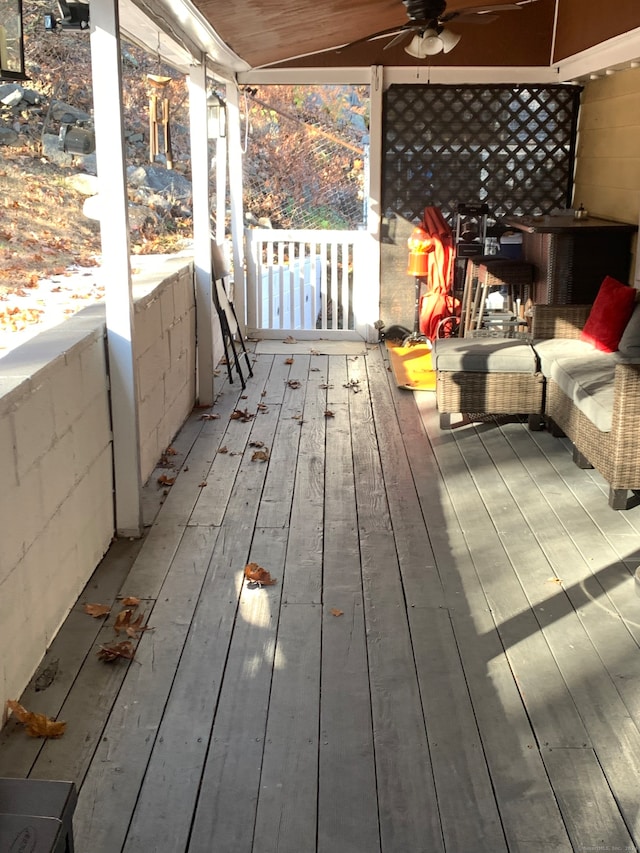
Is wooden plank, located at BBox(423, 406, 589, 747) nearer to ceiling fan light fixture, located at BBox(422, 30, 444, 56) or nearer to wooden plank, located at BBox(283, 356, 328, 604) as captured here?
wooden plank, located at BBox(283, 356, 328, 604)

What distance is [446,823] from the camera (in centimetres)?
220

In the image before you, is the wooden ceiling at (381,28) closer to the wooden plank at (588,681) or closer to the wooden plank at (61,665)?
the wooden plank at (61,665)

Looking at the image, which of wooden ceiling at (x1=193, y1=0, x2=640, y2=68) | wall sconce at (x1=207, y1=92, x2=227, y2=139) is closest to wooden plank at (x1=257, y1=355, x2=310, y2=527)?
wall sconce at (x1=207, y1=92, x2=227, y2=139)

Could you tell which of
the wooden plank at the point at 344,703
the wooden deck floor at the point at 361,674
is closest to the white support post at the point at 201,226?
the wooden deck floor at the point at 361,674

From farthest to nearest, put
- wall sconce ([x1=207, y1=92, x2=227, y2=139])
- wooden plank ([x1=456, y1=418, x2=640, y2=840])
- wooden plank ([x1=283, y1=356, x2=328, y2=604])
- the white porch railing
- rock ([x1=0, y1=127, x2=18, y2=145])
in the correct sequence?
rock ([x1=0, y1=127, x2=18, y2=145])
the white porch railing
wall sconce ([x1=207, y1=92, x2=227, y2=139])
wooden plank ([x1=283, y1=356, x2=328, y2=604])
wooden plank ([x1=456, y1=418, x2=640, y2=840])

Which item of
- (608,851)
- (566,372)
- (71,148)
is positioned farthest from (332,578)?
(71,148)

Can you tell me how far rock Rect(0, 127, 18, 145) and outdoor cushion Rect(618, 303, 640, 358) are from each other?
7.21 m

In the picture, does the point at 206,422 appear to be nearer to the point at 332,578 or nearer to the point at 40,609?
the point at 332,578

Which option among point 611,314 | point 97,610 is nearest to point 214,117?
point 611,314

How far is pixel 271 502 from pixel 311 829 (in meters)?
2.32

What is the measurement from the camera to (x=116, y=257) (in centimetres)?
371

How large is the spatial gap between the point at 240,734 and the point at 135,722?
32 centimetres

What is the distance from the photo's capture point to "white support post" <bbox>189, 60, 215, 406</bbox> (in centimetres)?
601

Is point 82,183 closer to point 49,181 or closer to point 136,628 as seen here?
point 49,181
